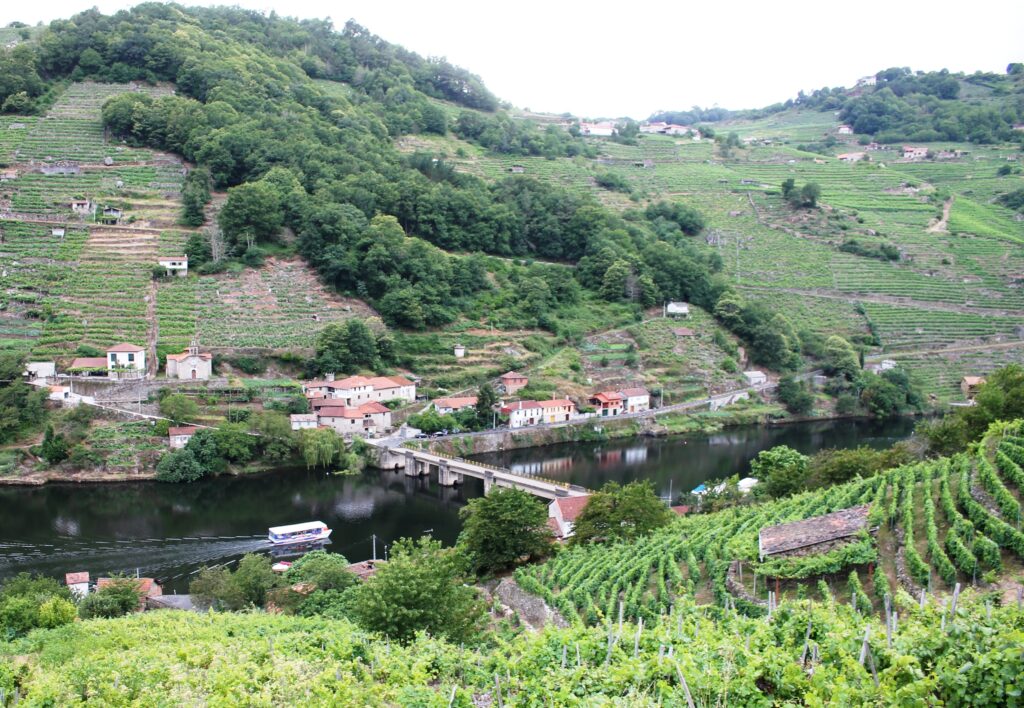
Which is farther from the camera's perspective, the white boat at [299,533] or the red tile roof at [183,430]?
the red tile roof at [183,430]

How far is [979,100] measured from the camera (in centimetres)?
10062

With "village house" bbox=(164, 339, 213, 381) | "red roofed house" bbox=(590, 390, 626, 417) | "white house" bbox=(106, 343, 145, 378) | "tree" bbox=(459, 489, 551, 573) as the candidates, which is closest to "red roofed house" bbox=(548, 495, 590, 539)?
"tree" bbox=(459, 489, 551, 573)

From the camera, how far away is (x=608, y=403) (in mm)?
46062

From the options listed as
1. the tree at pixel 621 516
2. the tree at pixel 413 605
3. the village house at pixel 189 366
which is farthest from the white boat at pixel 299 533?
the village house at pixel 189 366

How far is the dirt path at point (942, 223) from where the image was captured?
68.2 m

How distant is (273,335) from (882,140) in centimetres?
8185

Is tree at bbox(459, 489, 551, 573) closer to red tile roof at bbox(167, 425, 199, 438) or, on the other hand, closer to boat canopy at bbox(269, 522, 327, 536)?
boat canopy at bbox(269, 522, 327, 536)

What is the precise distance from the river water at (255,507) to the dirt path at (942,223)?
32.9m

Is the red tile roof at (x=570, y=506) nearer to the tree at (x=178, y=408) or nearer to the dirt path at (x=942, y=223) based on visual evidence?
Result: the tree at (x=178, y=408)

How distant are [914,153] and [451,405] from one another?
7042 centimetres

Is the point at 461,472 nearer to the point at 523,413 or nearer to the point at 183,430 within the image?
the point at 523,413

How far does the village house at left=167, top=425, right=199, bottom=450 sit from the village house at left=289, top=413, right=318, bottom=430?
452cm

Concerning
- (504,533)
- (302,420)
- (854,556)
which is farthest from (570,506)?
(302,420)

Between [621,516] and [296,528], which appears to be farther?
[296,528]
